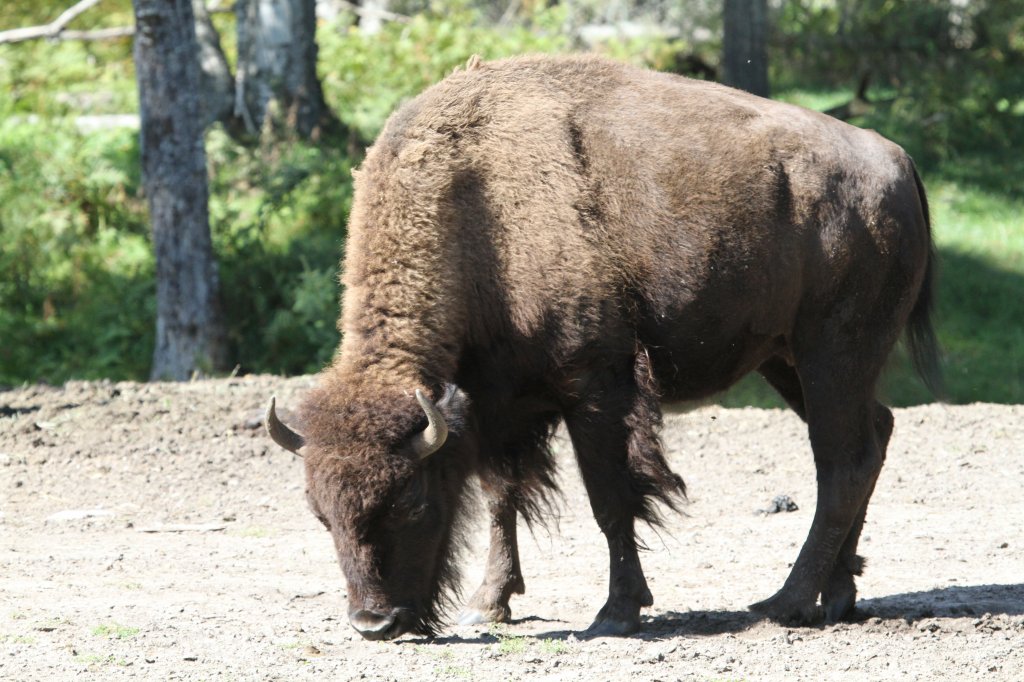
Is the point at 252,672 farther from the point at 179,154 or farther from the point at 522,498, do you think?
the point at 179,154

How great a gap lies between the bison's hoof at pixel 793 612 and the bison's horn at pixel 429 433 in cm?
167

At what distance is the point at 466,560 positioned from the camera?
257 inches

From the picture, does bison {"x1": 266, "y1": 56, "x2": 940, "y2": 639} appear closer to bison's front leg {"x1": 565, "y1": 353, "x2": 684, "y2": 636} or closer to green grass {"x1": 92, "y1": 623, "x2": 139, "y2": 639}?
bison's front leg {"x1": 565, "y1": 353, "x2": 684, "y2": 636}

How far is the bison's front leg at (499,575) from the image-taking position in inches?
232

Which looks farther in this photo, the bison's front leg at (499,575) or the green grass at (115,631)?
the bison's front leg at (499,575)

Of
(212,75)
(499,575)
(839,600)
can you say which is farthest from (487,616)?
(212,75)

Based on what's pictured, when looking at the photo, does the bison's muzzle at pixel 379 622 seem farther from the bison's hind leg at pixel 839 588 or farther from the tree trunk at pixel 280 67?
the tree trunk at pixel 280 67

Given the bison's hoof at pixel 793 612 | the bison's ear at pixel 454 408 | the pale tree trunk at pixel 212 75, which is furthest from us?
the pale tree trunk at pixel 212 75

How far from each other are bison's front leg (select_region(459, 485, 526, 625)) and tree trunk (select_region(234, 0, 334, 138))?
9.16 metres

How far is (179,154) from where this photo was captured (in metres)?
11.1

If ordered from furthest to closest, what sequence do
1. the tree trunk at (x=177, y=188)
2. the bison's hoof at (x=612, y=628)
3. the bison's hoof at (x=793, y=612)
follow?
the tree trunk at (x=177, y=188) < the bison's hoof at (x=793, y=612) < the bison's hoof at (x=612, y=628)

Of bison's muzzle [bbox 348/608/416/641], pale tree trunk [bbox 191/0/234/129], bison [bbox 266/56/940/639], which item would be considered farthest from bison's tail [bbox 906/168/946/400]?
pale tree trunk [bbox 191/0/234/129]

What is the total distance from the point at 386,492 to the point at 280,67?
34.2 ft

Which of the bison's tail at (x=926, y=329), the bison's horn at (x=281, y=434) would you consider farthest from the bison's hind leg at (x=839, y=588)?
the bison's horn at (x=281, y=434)
